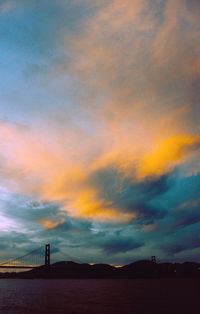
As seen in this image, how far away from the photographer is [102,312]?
28875 millimetres

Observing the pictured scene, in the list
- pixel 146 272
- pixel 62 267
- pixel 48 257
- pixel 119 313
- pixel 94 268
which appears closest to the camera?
pixel 119 313

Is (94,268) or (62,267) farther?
(94,268)

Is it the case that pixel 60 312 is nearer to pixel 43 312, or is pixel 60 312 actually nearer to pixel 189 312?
pixel 43 312

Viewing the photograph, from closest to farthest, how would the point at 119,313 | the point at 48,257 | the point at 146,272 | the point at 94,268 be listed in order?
the point at 119,313 < the point at 48,257 < the point at 94,268 < the point at 146,272

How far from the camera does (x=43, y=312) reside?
29.5 metres

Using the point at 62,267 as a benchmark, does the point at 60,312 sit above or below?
below

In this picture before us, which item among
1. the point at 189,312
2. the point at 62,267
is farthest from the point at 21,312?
the point at 62,267

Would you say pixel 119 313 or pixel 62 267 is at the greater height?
pixel 62 267

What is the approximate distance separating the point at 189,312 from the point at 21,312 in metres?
17.1

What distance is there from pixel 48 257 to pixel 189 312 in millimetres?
98313

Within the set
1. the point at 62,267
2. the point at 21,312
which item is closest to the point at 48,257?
the point at 62,267

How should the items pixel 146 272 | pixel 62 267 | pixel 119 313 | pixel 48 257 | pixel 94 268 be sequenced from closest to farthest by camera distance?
pixel 119 313, pixel 48 257, pixel 62 267, pixel 94 268, pixel 146 272

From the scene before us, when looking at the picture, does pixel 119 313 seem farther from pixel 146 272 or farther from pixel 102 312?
pixel 146 272

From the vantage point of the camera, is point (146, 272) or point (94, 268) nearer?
point (94, 268)
